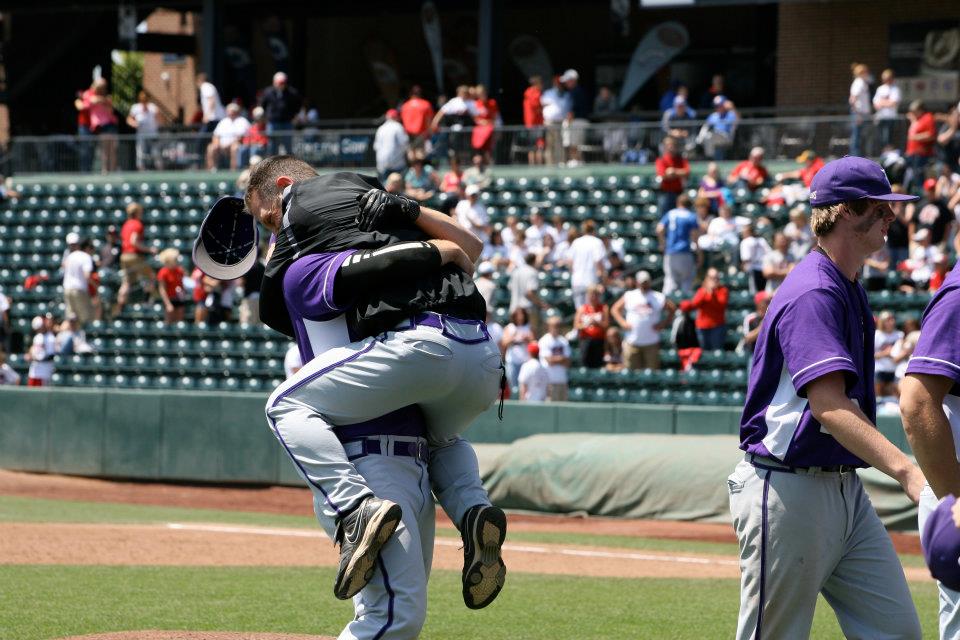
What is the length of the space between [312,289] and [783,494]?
1.52 metres

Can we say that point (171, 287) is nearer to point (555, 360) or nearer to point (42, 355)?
point (42, 355)

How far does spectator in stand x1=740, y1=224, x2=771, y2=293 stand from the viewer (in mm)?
17891

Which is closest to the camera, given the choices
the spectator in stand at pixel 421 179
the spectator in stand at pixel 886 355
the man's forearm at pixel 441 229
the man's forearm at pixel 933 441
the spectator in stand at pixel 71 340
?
the man's forearm at pixel 933 441

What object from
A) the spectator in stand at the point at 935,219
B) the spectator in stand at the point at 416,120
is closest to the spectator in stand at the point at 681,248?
the spectator in stand at the point at 935,219

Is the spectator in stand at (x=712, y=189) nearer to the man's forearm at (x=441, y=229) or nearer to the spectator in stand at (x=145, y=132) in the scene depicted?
the spectator in stand at (x=145, y=132)

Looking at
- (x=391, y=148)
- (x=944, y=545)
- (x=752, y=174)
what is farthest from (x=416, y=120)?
(x=944, y=545)

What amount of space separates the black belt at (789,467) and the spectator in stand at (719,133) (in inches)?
692

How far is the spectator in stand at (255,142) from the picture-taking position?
2503 cm

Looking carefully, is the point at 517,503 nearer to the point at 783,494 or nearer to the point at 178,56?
the point at 783,494

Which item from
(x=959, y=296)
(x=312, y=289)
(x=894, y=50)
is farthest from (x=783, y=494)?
(x=894, y=50)

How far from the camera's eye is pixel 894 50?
85.1 feet

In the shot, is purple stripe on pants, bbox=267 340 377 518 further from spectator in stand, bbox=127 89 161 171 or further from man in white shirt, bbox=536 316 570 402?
spectator in stand, bbox=127 89 161 171

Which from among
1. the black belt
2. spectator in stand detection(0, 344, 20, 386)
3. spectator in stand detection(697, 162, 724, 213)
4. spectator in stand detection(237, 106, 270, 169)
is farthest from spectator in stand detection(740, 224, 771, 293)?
the black belt

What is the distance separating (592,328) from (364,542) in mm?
14058
